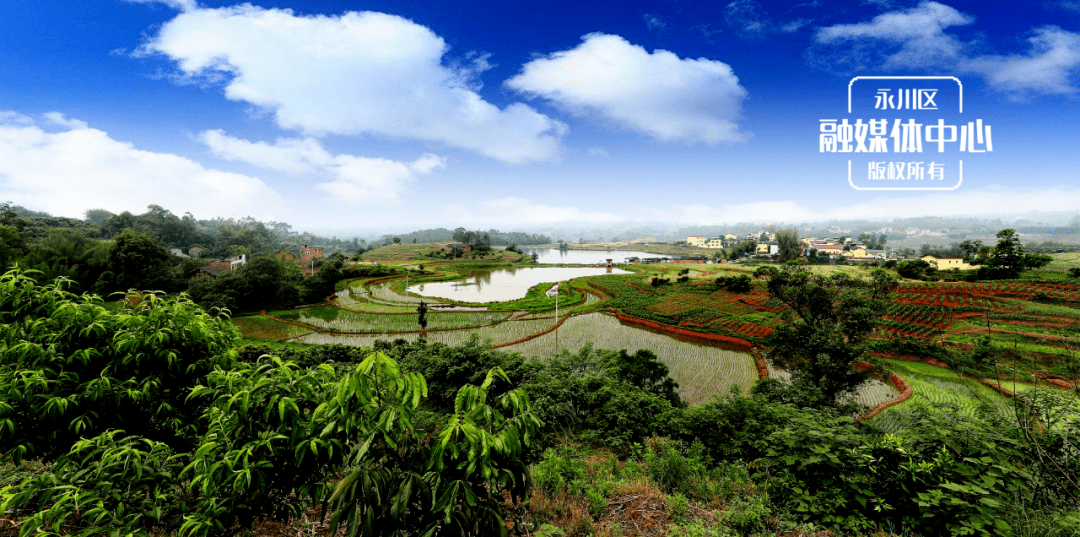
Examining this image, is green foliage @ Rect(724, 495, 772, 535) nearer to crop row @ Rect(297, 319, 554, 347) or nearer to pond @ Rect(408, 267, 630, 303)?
crop row @ Rect(297, 319, 554, 347)

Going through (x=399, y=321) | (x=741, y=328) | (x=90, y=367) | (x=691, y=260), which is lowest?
(x=741, y=328)

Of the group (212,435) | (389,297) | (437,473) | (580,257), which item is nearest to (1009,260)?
(437,473)

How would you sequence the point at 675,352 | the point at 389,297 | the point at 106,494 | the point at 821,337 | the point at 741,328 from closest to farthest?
the point at 106,494
the point at 821,337
the point at 675,352
the point at 741,328
the point at 389,297

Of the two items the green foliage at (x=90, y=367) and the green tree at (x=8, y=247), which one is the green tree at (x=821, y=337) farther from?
the green tree at (x=8, y=247)

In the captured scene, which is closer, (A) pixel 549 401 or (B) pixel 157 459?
(B) pixel 157 459

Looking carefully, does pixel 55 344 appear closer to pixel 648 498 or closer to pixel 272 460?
pixel 272 460

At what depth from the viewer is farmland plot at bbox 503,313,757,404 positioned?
48.1ft

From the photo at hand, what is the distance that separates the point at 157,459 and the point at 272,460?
0.87m

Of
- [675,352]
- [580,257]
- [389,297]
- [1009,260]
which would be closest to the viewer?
[675,352]

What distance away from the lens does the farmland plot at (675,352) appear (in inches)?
577

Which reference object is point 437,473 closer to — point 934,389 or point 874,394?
point 874,394

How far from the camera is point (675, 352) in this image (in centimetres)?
1912

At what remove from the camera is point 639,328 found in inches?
985

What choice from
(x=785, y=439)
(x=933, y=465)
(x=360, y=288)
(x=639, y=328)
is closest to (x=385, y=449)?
(x=785, y=439)
